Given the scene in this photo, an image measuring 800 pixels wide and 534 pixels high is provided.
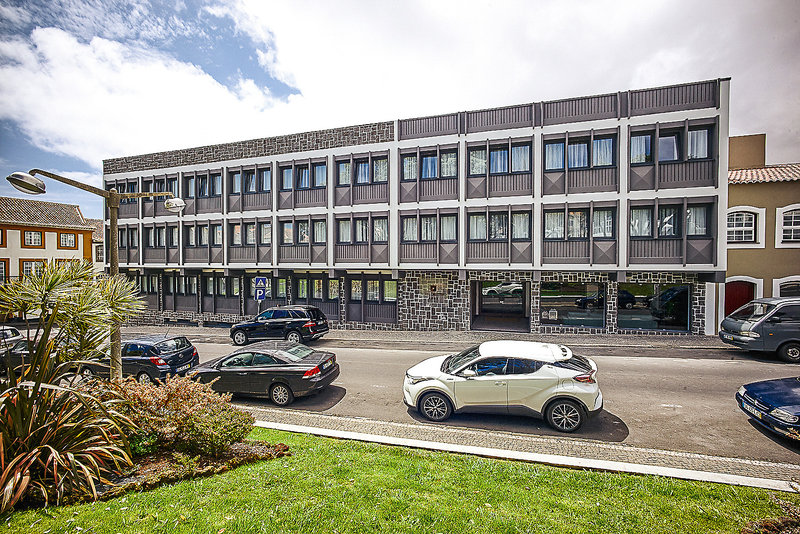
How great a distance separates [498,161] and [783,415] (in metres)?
14.7

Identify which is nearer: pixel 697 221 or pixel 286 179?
pixel 697 221

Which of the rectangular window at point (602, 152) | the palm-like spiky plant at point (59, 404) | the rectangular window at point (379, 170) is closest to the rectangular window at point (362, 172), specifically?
the rectangular window at point (379, 170)

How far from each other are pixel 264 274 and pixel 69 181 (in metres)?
16.9

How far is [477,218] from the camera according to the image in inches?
762

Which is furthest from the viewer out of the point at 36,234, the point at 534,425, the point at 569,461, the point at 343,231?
the point at 36,234

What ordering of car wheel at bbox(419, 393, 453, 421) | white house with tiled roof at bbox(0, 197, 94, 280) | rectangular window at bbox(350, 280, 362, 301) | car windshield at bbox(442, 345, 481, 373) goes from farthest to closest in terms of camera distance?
white house with tiled roof at bbox(0, 197, 94, 280) → rectangular window at bbox(350, 280, 362, 301) → car windshield at bbox(442, 345, 481, 373) → car wheel at bbox(419, 393, 453, 421)

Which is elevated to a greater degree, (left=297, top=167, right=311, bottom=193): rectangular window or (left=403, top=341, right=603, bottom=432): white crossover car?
(left=297, top=167, right=311, bottom=193): rectangular window

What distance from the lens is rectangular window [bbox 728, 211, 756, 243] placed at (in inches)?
716

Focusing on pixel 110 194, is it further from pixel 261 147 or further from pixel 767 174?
pixel 767 174

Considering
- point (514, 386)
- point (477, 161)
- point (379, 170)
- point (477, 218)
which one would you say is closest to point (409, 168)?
point (379, 170)

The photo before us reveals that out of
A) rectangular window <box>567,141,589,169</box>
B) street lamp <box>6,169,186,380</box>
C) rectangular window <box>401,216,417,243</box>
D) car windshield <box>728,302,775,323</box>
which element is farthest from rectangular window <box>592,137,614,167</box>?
street lamp <box>6,169,186,380</box>

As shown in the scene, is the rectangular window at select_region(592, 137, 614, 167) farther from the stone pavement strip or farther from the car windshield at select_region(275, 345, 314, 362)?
the car windshield at select_region(275, 345, 314, 362)

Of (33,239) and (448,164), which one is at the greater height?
(448,164)

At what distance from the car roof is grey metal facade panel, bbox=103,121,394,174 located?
1501cm
